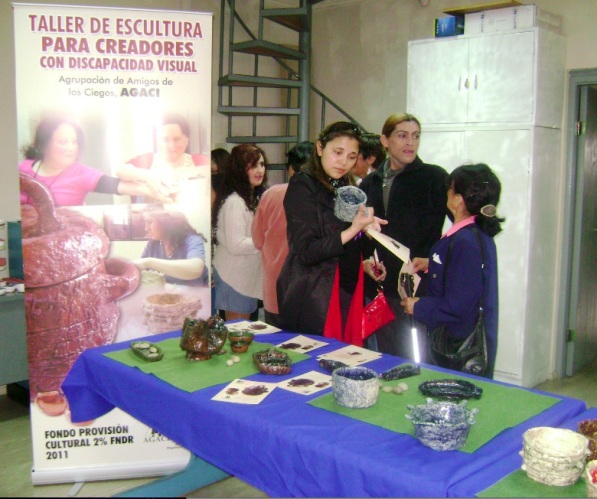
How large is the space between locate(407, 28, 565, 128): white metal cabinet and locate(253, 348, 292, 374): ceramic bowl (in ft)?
9.17

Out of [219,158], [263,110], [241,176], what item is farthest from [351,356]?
[263,110]

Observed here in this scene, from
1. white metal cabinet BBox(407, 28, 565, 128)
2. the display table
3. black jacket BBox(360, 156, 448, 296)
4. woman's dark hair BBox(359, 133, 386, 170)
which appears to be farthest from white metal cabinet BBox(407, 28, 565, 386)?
the display table

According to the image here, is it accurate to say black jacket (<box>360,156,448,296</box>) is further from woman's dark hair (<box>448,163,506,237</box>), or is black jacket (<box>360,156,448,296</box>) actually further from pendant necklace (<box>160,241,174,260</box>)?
pendant necklace (<box>160,241,174,260</box>)

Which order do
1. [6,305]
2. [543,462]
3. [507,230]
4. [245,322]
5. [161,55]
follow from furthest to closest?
[507,230] < [6,305] < [161,55] < [245,322] < [543,462]

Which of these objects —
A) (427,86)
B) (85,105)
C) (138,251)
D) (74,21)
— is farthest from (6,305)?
(427,86)

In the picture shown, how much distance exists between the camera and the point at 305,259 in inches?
88.0

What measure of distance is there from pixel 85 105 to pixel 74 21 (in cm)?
33

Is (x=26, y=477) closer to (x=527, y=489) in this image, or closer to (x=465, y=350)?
(x=465, y=350)

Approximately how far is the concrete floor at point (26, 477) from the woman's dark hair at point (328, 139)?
46.8 inches

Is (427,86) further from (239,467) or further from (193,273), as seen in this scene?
(239,467)

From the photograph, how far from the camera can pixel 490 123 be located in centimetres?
414

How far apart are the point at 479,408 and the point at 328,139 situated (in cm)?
114

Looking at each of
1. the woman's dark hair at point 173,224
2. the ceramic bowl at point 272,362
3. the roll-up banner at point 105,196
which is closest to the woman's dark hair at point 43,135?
the roll-up banner at point 105,196

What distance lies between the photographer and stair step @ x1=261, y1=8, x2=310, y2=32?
4500mm
